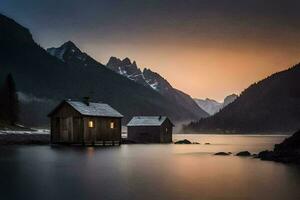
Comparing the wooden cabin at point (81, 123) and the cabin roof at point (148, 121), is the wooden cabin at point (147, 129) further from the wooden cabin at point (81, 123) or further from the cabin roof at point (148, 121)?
the wooden cabin at point (81, 123)

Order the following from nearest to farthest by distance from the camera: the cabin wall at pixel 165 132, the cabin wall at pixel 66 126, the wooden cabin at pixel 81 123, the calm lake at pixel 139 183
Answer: the calm lake at pixel 139 183, the wooden cabin at pixel 81 123, the cabin wall at pixel 66 126, the cabin wall at pixel 165 132

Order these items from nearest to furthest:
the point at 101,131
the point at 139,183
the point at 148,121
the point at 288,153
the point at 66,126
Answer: the point at 139,183 → the point at 288,153 → the point at 66,126 → the point at 101,131 → the point at 148,121

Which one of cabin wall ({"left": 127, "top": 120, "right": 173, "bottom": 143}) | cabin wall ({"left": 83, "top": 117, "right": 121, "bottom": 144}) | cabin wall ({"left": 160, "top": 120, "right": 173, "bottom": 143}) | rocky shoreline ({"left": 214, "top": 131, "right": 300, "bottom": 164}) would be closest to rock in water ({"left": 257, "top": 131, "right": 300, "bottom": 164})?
rocky shoreline ({"left": 214, "top": 131, "right": 300, "bottom": 164})

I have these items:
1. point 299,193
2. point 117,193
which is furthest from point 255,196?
point 117,193

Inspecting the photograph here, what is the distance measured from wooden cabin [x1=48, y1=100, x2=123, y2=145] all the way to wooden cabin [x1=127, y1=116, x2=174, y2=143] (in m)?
23.5

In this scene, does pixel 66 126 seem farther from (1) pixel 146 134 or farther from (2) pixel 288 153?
(2) pixel 288 153

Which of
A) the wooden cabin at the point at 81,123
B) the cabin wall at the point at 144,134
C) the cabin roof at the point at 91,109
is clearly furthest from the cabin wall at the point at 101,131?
the cabin wall at the point at 144,134

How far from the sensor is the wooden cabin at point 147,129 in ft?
371

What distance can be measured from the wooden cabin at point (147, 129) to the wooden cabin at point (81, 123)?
23.5 meters

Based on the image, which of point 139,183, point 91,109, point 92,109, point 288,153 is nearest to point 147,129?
point 92,109

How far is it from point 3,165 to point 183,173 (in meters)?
15.7

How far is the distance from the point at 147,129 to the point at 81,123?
33.5 m

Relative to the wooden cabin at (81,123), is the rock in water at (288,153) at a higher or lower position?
lower

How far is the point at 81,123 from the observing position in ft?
269
